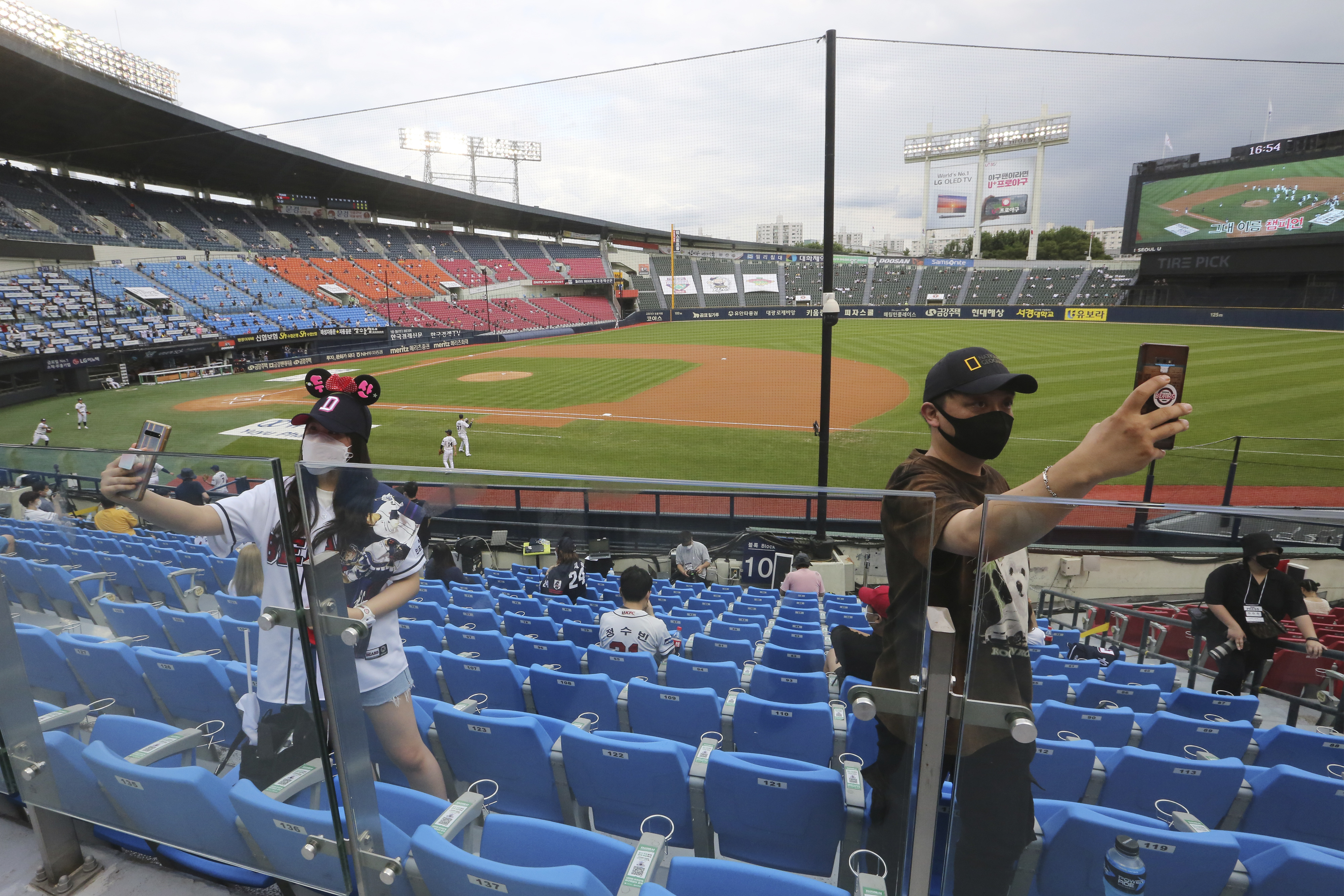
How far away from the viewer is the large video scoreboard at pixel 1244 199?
1409 inches

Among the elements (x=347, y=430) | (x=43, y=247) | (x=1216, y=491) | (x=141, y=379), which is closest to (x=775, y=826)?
(x=347, y=430)

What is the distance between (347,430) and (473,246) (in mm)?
65208

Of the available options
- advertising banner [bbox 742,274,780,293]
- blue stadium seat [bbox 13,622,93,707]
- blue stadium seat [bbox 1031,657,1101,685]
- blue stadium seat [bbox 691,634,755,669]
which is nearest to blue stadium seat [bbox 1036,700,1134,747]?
blue stadium seat [bbox 1031,657,1101,685]

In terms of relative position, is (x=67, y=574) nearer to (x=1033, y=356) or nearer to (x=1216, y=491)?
(x=1216, y=491)

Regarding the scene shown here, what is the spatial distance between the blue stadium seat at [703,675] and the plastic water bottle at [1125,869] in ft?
5.72

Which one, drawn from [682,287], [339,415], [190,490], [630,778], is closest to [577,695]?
[630,778]

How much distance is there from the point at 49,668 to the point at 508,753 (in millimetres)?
2170

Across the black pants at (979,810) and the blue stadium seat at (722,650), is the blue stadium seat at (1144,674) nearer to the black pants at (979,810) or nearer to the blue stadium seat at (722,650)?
the blue stadium seat at (722,650)

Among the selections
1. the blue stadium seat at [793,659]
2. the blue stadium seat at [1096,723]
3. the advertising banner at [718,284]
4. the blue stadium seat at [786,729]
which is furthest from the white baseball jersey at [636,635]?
the advertising banner at [718,284]

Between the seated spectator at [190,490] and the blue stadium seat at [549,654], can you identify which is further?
the blue stadium seat at [549,654]

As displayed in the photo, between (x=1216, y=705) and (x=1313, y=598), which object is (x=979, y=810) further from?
(x=1216, y=705)

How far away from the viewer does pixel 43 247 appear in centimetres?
3123


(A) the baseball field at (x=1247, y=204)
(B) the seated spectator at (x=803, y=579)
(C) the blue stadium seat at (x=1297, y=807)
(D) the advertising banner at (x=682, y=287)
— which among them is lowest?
(B) the seated spectator at (x=803, y=579)

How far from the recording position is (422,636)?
12.6ft
